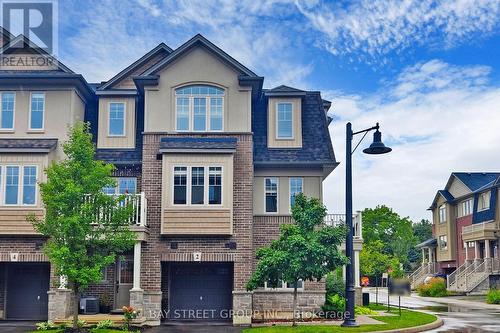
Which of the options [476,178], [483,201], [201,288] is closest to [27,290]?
[201,288]

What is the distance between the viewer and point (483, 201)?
46.8 m

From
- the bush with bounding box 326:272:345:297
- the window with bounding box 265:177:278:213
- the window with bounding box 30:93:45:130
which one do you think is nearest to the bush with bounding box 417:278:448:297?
the bush with bounding box 326:272:345:297

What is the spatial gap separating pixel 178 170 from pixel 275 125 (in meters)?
5.22

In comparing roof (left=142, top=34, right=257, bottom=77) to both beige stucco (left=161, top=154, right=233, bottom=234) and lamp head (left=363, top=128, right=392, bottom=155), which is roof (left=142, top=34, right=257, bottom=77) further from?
lamp head (left=363, top=128, right=392, bottom=155)

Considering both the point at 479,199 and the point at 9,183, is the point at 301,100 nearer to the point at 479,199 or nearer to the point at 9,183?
the point at 9,183

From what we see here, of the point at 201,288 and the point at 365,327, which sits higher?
the point at 201,288

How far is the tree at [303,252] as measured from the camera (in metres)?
18.9

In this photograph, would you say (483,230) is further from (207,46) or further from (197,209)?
(207,46)

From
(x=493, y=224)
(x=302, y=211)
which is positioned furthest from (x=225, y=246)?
(x=493, y=224)

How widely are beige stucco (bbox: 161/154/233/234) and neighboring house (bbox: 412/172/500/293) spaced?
27139 millimetres

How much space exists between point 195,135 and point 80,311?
8476mm

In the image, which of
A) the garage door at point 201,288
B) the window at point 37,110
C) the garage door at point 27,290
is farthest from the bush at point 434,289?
the window at point 37,110

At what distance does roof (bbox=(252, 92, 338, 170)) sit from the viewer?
2484 cm

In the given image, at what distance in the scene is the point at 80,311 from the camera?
23.3m
